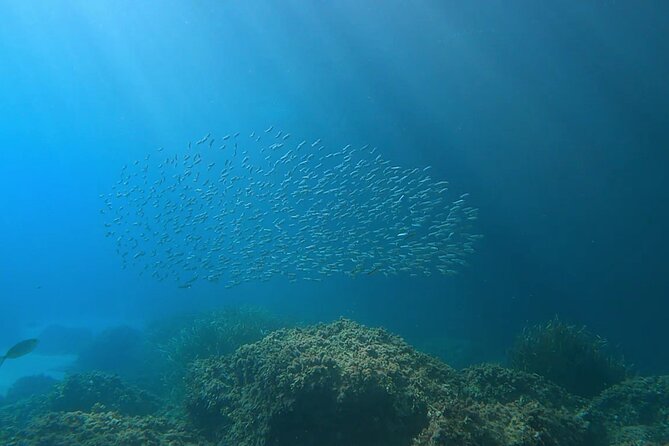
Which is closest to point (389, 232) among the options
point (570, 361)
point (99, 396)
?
point (570, 361)

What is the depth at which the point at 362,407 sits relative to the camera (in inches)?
188

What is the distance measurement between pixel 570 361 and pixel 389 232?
1135 centimetres

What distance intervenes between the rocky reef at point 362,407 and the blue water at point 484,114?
13771 millimetres

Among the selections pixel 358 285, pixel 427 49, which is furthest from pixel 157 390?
pixel 427 49

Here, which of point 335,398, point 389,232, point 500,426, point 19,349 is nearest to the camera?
point 500,426

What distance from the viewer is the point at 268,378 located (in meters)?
5.27

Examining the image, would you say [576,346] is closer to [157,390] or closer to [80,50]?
[157,390]

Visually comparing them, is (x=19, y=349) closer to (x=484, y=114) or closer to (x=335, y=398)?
(x=335, y=398)

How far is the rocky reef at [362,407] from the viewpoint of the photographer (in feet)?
14.7

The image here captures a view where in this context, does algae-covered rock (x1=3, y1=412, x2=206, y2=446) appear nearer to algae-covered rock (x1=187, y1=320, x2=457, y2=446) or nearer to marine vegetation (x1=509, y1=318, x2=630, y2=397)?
algae-covered rock (x1=187, y1=320, x2=457, y2=446)

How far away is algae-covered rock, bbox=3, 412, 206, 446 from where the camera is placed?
5.88 m

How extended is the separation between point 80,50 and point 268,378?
48532 mm

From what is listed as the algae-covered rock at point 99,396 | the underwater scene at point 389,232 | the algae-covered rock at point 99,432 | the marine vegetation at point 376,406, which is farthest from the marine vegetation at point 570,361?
the algae-covered rock at point 99,396

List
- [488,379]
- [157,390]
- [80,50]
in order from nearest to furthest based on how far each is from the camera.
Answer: [488,379] < [157,390] < [80,50]
